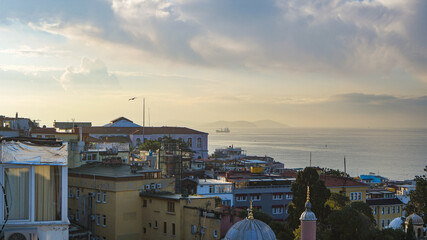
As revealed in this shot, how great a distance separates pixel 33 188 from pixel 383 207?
4019 centimetres

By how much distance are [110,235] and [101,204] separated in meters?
1.66

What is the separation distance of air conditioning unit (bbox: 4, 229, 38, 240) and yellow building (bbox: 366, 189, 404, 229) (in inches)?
1509

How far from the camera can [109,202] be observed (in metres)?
28.3

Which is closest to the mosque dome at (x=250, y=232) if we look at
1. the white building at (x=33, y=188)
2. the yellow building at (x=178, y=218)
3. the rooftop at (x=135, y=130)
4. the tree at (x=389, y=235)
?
the yellow building at (x=178, y=218)

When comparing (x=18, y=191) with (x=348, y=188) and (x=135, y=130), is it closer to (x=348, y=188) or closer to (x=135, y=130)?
(x=348, y=188)

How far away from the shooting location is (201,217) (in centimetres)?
2577

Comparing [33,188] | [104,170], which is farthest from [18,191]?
[104,170]

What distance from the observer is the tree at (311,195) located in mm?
32306

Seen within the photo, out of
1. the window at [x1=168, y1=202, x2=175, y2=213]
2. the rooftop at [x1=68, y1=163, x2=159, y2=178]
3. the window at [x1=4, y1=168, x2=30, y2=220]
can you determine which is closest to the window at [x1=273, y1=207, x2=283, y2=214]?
the rooftop at [x1=68, y1=163, x2=159, y2=178]

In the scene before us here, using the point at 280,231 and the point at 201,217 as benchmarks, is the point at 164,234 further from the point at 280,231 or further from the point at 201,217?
the point at 280,231

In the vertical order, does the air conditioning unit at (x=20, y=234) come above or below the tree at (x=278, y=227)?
above

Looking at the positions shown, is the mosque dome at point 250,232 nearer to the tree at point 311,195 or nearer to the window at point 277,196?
the tree at point 311,195

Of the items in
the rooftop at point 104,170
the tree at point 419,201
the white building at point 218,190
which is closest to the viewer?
the rooftop at point 104,170

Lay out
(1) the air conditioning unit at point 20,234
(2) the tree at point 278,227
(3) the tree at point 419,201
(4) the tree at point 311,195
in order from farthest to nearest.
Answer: (3) the tree at point 419,201
(4) the tree at point 311,195
(2) the tree at point 278,227
(1) the air conditioning unit at point 20,234
